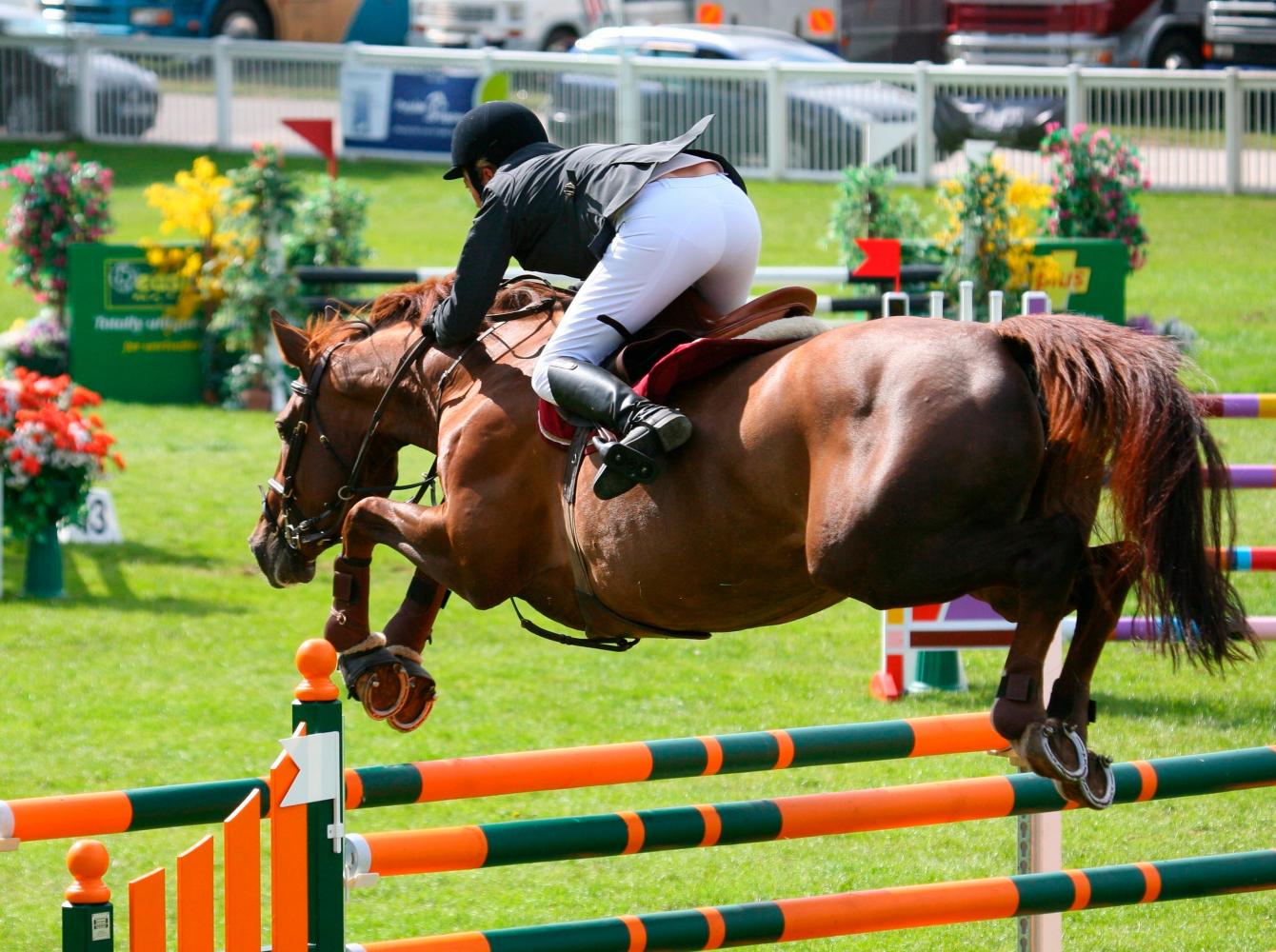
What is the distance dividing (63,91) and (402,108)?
4618mm

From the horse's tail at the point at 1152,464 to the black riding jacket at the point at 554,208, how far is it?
114 centimetres

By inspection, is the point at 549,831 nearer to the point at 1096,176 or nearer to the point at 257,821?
the point at 257,821

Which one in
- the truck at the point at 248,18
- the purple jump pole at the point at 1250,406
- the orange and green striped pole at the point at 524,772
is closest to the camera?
the orange and green striped pole at the point at 524,772

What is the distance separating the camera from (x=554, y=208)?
4543mm

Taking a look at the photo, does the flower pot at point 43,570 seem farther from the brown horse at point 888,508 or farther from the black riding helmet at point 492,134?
the black riding helmet at point 492,134

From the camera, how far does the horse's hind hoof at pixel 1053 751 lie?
12.2 ft

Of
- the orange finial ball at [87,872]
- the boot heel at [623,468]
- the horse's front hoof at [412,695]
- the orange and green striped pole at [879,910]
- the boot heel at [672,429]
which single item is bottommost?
the orange and green striped pole at [879,910]

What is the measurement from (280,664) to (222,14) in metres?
19.2

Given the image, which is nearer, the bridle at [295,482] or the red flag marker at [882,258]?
the bridle at [295,482]

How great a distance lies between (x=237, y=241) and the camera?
14758 millimetres

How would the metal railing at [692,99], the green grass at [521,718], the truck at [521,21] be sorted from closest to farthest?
1. the green grass at [521,718]
2. the metal railing at [692,99]
3. the truck at [521,21]

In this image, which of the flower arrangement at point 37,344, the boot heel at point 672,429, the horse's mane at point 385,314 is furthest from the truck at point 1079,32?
the boot heel at point 672,429

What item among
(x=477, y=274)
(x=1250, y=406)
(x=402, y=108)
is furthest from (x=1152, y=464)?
(x=402, y=108)

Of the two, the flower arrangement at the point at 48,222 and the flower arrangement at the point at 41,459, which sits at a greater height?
the flower arrangement at the point at 48,222
